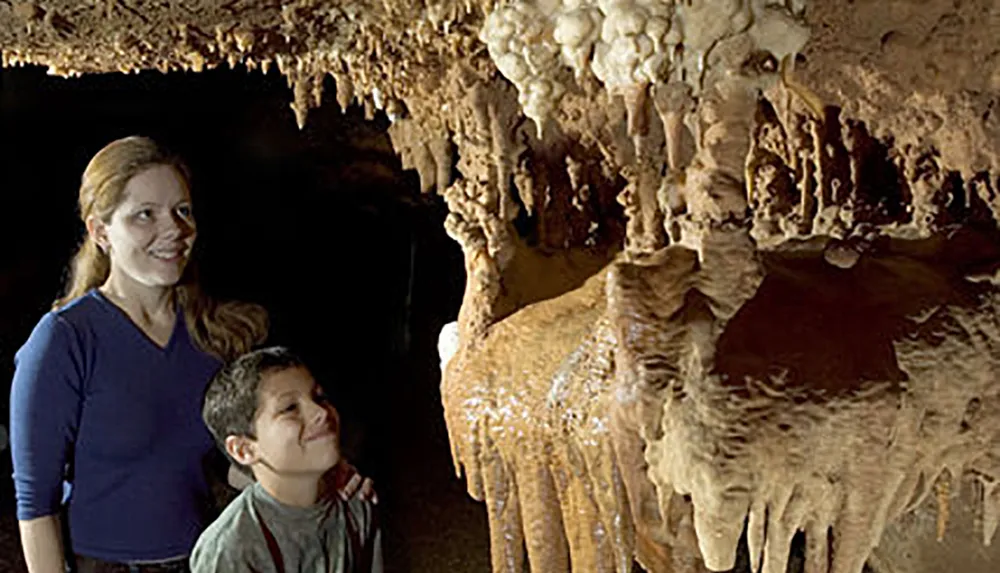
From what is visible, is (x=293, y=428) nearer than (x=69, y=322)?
Yes

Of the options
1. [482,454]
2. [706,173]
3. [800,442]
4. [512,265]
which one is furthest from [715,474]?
[512,265]

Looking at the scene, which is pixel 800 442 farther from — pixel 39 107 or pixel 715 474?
pixel 39 107

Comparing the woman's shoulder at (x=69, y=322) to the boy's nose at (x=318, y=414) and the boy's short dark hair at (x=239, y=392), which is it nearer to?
the boy's short dark hair at (x=239, y=392)

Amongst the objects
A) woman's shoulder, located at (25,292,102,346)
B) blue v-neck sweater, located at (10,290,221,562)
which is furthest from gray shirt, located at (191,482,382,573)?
woman's shoulder, located at (25,292,102,346)

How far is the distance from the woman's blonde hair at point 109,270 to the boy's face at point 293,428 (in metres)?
0.28

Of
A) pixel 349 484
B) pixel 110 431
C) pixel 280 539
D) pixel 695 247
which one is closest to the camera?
pixel 695 247

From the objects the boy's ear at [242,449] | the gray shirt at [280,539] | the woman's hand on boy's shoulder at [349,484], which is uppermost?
the boy's ear at [242,449]

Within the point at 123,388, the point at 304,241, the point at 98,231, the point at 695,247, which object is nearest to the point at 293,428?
the point at 123,388

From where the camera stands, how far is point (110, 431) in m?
1.96

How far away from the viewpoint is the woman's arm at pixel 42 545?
75.5 inches

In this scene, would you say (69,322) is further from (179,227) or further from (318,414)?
(318,414)

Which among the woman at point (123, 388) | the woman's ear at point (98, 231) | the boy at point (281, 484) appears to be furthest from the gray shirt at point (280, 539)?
the woman's ear at point (98, 231)

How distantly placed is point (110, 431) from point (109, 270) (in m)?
0.32

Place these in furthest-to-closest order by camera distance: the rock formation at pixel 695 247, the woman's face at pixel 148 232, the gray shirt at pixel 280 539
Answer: the woman's face at pixel 148 232
the gray shirt at pixel 280 539
the rock formation at pixel 695 247
